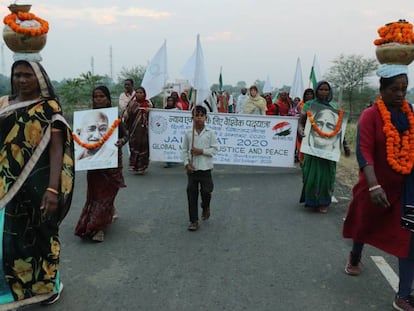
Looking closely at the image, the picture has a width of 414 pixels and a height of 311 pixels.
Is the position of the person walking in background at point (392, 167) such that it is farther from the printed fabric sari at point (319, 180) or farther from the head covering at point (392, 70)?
the printed fabric sari at point (319, 180)

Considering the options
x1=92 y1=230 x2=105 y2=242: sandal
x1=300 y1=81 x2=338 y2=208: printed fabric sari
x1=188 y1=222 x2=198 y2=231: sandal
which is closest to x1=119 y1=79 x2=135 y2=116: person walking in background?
x1=300 y1=81 x2=338 y2=208: printed fabric sari

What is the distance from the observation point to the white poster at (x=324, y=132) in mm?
5988

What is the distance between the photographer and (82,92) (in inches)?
872

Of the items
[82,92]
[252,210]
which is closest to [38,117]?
[252,210]

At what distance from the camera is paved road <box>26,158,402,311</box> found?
11.6 feet

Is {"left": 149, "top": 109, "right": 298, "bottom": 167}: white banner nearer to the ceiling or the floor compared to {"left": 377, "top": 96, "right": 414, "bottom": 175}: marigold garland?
nearer to the floor

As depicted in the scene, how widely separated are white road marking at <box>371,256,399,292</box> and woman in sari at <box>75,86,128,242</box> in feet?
9.62

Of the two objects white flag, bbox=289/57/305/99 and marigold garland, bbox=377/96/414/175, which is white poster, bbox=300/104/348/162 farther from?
white flag, bbox=289/57/305/99

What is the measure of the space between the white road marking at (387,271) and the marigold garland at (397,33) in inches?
81.4

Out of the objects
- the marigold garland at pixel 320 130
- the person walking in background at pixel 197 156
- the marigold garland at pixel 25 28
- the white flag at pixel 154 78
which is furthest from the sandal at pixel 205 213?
the white flag at pixel 154 78

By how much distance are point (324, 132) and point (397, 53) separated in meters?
2.69

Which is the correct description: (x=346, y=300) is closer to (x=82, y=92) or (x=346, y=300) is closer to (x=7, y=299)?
(x=7, y=299)

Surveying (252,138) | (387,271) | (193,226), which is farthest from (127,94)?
(387,271)

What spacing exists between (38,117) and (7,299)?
4.34ft
